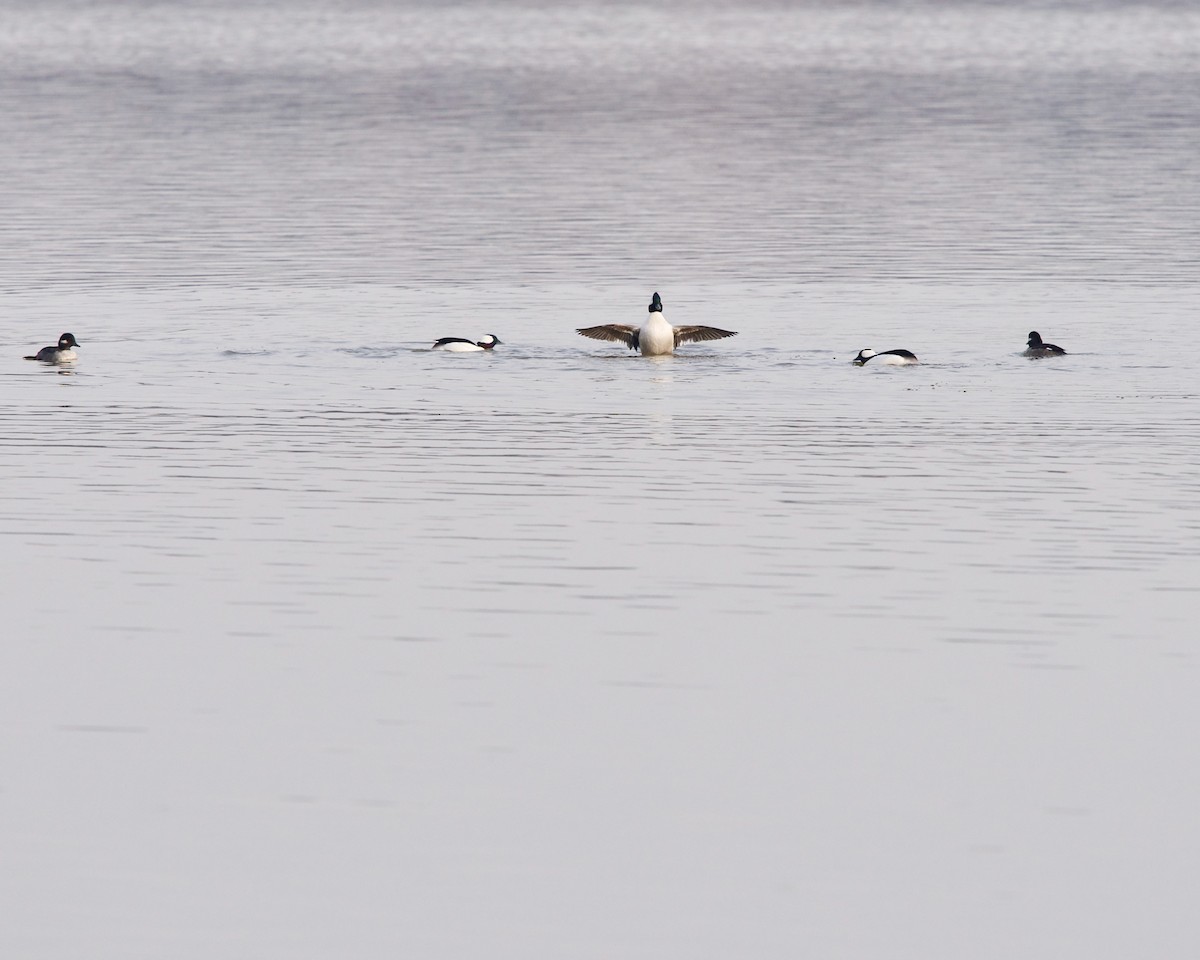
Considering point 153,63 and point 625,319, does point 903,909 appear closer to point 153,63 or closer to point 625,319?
point 625,319

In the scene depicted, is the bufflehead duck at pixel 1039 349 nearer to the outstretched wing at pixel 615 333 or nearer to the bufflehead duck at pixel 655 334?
the bufflehead duck at pixel 655 334

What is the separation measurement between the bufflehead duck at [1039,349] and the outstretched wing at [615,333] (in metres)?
5.37

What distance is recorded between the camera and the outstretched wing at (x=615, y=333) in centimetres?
3108

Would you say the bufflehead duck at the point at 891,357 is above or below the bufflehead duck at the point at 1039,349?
below

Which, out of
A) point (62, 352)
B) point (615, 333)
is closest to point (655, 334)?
point (615, 333)

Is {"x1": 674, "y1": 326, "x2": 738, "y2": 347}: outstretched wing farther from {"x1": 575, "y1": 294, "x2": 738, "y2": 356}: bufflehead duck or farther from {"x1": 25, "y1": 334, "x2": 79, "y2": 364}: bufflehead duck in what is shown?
{"x1": 25, "y1": 334, "x2": 79, "y2": 364}: bufflehead duck

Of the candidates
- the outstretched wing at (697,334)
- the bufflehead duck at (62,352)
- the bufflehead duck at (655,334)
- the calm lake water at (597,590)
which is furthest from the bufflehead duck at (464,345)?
the bufflehead duck at (62,352)

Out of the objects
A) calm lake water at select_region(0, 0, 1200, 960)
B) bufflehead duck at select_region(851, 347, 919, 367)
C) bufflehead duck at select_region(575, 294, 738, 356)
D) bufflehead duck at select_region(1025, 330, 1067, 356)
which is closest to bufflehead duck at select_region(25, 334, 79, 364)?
calm lake water at select_region(0, 0, 1200, 960)

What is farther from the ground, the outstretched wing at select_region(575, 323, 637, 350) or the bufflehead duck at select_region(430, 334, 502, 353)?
the outstretched wing at select_region(575, 323, 637, 350)

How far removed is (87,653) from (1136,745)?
7.34 m

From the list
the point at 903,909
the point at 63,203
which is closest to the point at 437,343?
the point at 903,909

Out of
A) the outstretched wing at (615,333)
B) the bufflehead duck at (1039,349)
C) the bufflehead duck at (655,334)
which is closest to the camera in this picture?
the bufflehead duck at (1039,349)

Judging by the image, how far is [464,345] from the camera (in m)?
30.1

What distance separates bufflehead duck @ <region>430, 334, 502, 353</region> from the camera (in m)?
30.1
